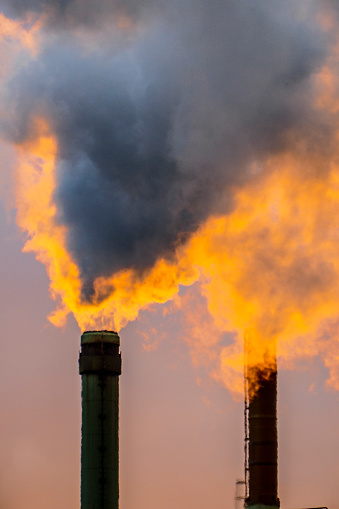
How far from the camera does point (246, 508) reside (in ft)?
165

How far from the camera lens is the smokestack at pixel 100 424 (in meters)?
46.5

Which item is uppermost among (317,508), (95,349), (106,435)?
(95,349)

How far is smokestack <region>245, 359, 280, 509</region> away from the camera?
49375 mm

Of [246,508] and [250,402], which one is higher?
[250,402]

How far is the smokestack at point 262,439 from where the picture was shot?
4938cm

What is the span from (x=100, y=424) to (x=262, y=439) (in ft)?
25.0

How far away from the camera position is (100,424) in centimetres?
4678

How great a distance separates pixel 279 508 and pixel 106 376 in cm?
983

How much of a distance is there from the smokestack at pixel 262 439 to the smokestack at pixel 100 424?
653 centimetres

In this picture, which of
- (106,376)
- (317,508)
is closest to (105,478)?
(106,376)

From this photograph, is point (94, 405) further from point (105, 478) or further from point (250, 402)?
point (250, 402)

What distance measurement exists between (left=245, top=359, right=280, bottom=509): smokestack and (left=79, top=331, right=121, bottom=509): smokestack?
6535mm

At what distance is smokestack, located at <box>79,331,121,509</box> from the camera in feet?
153

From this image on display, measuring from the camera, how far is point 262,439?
49750 mm
